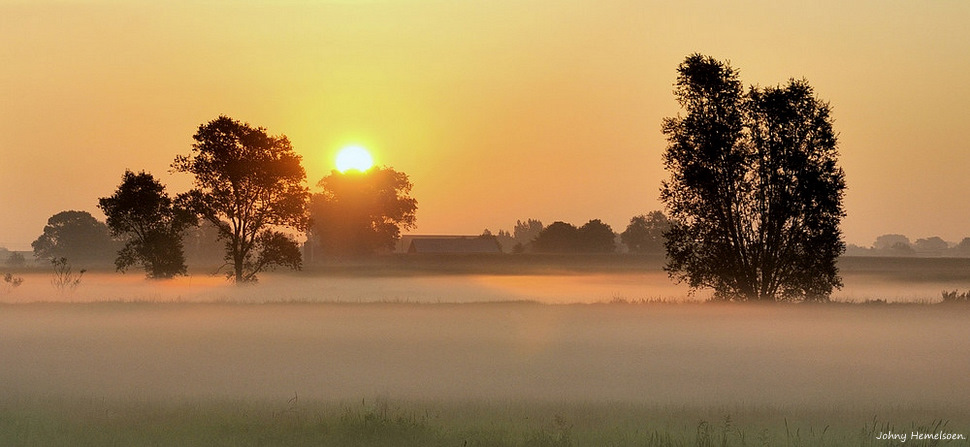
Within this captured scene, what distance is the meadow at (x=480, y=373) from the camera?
15.5 m

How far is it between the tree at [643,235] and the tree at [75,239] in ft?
286

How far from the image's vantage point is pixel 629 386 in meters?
21.7

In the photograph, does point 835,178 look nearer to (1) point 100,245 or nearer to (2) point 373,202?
(2) point 373,202

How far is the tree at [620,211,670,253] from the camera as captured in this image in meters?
152

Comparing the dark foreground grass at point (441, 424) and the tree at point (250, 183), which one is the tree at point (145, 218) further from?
the dark foreground grass at point (441, 424)

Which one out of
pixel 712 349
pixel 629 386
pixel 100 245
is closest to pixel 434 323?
pixel 712 349

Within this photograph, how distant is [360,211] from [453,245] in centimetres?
2552

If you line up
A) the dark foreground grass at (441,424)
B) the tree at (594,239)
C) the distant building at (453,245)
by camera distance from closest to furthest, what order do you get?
the dark foreground grass at (441,424), the tree at (594,239), the distant building at (453,245)

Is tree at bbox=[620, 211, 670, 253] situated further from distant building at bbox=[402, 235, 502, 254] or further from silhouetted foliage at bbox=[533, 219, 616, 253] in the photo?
distant building at bbox=[402, 235, 502, 254]

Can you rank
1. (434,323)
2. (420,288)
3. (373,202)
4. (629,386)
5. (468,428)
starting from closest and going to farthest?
(468,428) < (629,386) < (434,323) < (420,288) < (373,202)

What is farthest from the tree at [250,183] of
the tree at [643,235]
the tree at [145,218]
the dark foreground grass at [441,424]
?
the tree at [643,235]

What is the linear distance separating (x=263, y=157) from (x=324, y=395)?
45821 mm

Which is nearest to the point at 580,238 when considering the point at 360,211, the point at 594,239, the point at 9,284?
the point at 594,239
